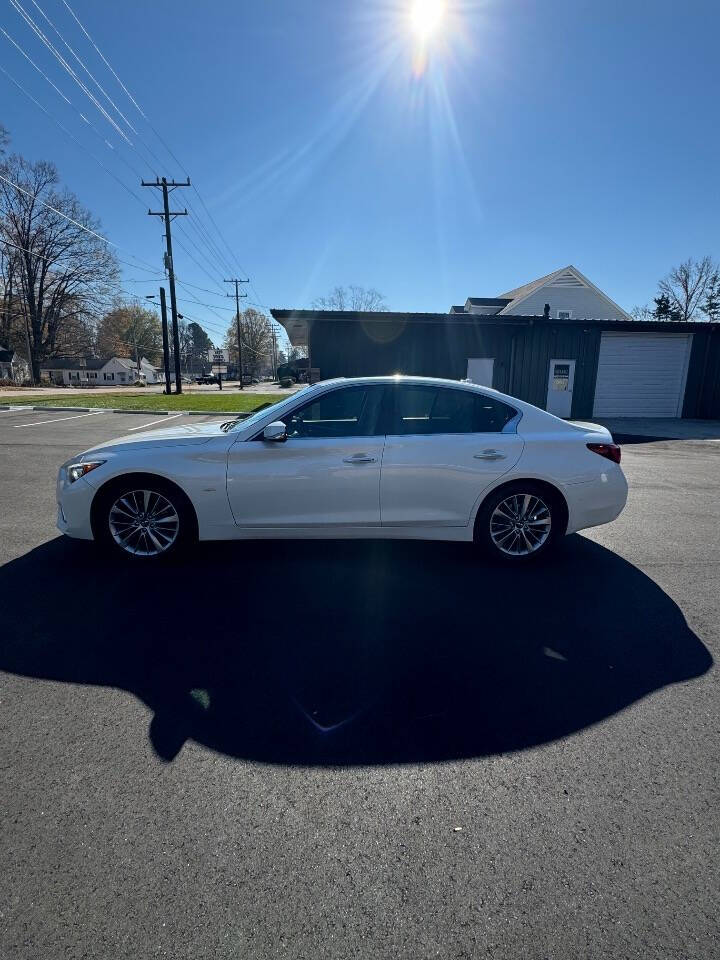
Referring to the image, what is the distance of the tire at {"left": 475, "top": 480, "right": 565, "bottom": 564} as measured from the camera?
4.01 meters

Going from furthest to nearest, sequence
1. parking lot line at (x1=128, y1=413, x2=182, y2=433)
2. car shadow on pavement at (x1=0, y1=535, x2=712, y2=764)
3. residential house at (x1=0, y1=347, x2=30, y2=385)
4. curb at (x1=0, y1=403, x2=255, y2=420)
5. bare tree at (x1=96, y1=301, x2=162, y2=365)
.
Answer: bare tree at (x1=96, y1=301, x2=162, y2=365), residential house at (x1=0, y1=347, x2=30, y2=385), curb at (x1=0, y1=403, x2=255, y2=420), parking lot line at (x1=128, y1=413, x2=182, y2=433), car shadow on pavement at (x1=0, y1=535, x2=712, y2=764)

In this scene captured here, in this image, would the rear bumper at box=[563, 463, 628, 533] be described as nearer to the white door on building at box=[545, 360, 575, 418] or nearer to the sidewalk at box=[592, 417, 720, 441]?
the sidewalk at box=[592, 417, 720, 441]

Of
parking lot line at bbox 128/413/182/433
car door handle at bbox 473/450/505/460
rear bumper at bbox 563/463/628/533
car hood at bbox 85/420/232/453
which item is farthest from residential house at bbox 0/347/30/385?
rear bumper at bbox 563/463/628/533

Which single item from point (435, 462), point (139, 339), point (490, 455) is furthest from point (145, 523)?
point (139, 339)

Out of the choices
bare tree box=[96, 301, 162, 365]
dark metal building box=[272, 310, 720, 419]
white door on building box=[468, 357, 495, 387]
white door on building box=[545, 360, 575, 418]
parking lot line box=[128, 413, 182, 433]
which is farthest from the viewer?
bare tree box=[96, 301, 162, 365]

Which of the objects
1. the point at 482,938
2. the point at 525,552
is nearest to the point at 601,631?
the point at 525,552

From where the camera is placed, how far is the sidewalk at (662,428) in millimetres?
13500

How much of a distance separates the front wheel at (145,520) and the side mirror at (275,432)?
34.6 inches

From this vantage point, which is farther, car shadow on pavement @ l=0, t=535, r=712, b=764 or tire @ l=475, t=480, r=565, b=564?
tire @ l=475, t=480, r=565, b=564

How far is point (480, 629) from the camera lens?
9.82ft

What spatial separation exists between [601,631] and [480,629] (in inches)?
30.5

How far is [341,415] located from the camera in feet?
13.6

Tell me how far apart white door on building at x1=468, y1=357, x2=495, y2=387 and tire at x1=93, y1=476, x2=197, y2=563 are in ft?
47.4

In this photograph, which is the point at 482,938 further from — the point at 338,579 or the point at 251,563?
the point at 251,563
